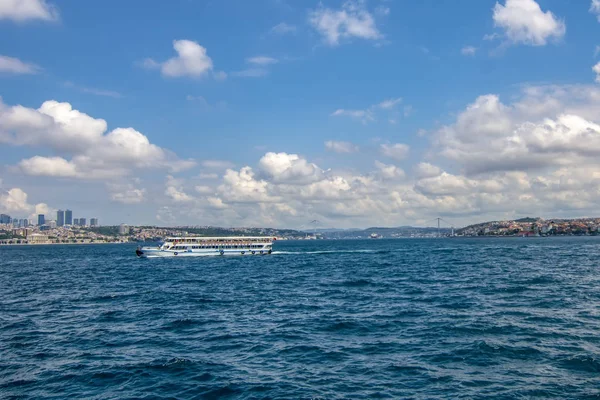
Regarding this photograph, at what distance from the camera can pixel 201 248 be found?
14925 centimetres

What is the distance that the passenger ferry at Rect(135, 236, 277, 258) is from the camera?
143 meters

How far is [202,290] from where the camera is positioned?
62.5 m

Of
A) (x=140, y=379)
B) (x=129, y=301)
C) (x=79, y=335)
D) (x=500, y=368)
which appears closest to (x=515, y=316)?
(x=500, y=368)

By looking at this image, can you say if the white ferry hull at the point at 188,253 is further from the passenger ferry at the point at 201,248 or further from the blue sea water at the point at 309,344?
the blue sea water at the point at 309,344

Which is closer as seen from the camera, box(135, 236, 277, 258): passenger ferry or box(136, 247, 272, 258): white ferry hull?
box(136, 247, 272, 258): white ferry hull

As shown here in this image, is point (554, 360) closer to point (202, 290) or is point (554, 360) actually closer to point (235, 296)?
point (235, 296)

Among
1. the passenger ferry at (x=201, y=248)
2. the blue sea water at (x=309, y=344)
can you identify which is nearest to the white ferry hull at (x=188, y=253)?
the passenger ferry at (x=201, y=248)

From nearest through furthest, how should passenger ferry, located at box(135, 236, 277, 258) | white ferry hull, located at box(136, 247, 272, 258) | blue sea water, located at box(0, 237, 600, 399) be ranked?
1. blue sea water, located at box(0, 237, 600, 399)
2. white ferry hull, located at box(136, 247, 272, 258)
3. passenger ferry, located at box(135, 236, 277, 258)

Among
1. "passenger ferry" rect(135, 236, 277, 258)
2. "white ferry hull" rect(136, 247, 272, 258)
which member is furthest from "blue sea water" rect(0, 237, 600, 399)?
"passenger ferry" rect(135, 236, 277, 258)

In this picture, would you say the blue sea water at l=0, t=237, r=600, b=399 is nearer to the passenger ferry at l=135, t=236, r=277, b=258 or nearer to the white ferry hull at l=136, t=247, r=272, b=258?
the white ferry hull at l=136, t=247, r=272, b=258

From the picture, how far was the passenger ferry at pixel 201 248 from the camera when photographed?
14262 cm

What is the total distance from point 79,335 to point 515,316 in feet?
118

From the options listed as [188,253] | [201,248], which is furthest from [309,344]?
[201,248]

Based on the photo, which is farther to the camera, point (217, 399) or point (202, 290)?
point (202, 290)
